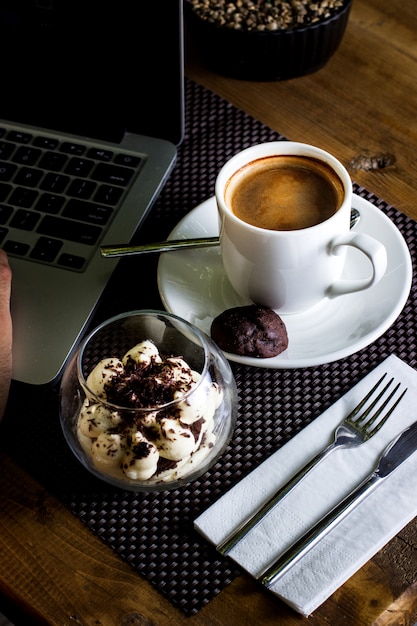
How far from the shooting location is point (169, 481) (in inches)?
24.4

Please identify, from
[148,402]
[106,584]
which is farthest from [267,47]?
[106,584]

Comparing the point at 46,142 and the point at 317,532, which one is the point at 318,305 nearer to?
the point at 317,532

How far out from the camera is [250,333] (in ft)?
2.26

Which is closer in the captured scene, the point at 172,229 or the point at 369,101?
the point at 172,229

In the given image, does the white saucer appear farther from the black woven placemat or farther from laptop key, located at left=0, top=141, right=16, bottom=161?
laptop key, located at left=0, top=141, right=16, bottom=161

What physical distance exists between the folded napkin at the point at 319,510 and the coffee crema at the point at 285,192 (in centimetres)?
18

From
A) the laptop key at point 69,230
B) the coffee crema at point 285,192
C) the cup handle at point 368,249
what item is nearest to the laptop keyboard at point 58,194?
the laptop key at point 69,230

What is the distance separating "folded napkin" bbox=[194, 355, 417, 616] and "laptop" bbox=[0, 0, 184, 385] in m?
0.22

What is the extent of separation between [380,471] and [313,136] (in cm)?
46

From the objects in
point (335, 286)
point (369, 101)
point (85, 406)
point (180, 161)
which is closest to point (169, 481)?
point (85, 406)

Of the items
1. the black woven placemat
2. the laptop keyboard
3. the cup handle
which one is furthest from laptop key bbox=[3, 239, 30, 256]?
the cup handle

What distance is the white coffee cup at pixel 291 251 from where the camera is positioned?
673 mm

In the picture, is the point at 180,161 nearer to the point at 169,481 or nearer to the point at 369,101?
the point at 369,101

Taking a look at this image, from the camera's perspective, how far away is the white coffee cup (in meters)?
0.67
